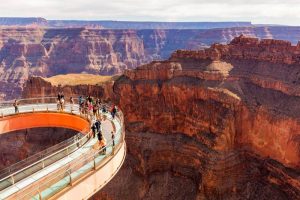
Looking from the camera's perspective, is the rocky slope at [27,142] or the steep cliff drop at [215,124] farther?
the rocky slope at [27,142]

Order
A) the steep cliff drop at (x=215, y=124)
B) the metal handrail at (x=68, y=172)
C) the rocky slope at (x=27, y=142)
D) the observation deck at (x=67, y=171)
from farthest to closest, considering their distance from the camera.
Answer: the rocky slope at (x=27, y=142), the steep cliff drop at (x=215, y=124), the observation deck at (x=67, y=171), the metal handrail at (x=68, y=172)

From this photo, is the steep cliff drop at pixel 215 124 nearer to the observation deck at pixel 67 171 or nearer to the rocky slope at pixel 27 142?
the rocky slope at pixel 27 142

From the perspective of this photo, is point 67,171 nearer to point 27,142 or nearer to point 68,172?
point 68,172

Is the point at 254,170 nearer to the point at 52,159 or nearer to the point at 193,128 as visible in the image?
the point at 193,128

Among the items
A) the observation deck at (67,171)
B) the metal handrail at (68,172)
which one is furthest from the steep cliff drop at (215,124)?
the metal handrail at (68,172)

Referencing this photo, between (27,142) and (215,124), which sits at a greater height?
(215,124)

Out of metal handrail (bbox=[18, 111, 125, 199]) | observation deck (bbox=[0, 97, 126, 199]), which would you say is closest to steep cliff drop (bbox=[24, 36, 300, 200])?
observation deck (bbox=[0, 97, 126, 199])

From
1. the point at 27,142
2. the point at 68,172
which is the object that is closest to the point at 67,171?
the point at 68,172

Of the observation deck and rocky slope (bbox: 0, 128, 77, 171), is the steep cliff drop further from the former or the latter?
the observation deck
